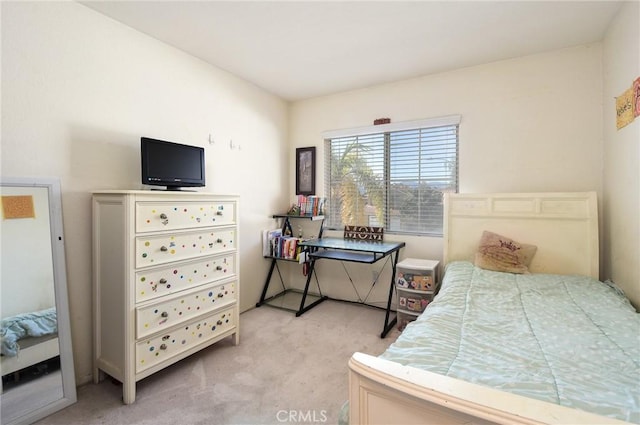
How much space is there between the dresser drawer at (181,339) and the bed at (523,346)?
1572 mm

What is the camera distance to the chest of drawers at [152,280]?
180 cm

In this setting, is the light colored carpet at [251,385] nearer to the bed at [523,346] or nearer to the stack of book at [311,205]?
the bed at [523,346]

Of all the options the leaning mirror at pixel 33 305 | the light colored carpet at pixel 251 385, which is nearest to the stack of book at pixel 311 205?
the light colored carpet at pixel 251 385

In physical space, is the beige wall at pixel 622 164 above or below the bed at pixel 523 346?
above

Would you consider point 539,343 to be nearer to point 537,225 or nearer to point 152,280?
point 537,225

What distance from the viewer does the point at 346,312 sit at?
3.19 m

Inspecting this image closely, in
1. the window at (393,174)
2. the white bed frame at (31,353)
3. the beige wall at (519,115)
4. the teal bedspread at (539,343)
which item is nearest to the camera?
the teal bedspread at (539,343)

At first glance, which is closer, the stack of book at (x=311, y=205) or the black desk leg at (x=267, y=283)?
the black desk leg at (x=267, y=283)

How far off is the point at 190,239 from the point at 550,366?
211cm

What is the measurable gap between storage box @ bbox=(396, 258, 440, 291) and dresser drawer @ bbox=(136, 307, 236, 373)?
5.01ft

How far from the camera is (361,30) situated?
7.33 ft

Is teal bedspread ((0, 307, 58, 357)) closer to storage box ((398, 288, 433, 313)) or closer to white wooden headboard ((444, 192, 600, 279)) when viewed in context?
storage box ((398, 288, 433, 313))

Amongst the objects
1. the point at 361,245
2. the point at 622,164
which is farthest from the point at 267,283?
the point at 622,164

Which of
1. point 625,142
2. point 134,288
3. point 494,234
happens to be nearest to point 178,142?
point 134,288
